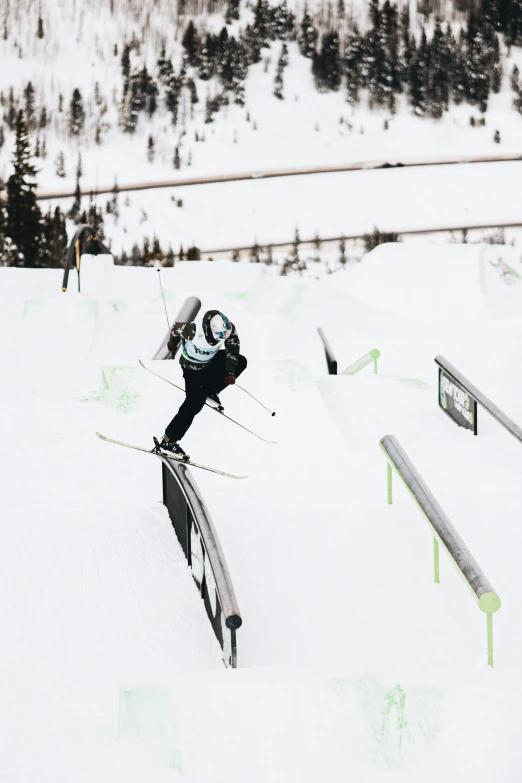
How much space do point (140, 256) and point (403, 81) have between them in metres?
14.6

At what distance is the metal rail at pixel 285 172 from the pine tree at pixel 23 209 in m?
2.22

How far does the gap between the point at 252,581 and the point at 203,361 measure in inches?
68.3

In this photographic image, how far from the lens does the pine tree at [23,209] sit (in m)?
25.6

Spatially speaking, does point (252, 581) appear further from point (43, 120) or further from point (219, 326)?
point (43, 120)

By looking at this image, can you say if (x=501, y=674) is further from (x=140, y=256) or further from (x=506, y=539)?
(x=140, y=256)

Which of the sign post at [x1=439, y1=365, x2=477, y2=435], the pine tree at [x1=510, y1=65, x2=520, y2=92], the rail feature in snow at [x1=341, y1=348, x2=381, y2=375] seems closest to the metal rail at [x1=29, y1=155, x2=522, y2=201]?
the pine tree at [x1=510, y1=65, x2=520, y2=92]

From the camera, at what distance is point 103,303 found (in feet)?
36.9

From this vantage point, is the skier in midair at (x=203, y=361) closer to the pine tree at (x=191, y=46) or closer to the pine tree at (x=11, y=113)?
the pine tree at (x=11, y=113)

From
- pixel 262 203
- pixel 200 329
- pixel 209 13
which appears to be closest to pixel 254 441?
pixel 200 329

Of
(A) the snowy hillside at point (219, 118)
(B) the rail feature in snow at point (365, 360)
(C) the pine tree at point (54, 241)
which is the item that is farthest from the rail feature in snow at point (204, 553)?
(A) the snowy hillside at point (219, 118)

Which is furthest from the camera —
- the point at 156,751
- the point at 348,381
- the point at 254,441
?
the point at 348,381

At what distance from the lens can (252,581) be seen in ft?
16.5

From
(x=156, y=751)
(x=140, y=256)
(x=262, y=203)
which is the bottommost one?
(x=156, y=751)

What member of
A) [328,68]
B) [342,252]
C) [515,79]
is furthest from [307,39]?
[342,252]
